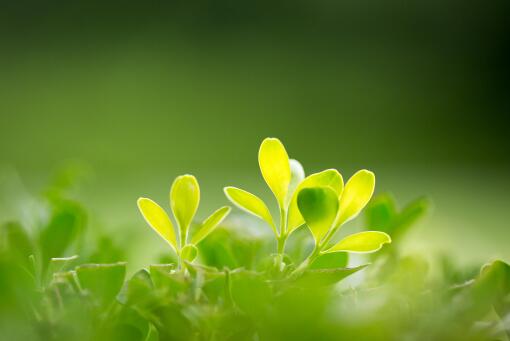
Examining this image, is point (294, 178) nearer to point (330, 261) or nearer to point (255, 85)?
point (330, 261)

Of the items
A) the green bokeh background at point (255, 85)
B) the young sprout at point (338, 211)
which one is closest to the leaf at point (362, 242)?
the young sprout at point (338, 211)

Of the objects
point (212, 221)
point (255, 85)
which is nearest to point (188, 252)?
point (212, 221)

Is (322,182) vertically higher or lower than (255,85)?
lower

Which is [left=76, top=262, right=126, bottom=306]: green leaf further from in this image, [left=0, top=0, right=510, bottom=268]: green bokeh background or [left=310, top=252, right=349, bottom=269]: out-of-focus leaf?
[left=0, top=0, right=510, bottom=268]: green bokeh background

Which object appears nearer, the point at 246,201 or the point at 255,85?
the point at 246,201

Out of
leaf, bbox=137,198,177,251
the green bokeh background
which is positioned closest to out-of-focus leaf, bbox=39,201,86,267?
leaf, bbox=137,198,177,251

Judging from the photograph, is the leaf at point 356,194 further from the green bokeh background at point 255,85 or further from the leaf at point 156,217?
the green bokeh background at point 255,85

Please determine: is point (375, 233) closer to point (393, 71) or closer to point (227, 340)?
point (227, 340)
